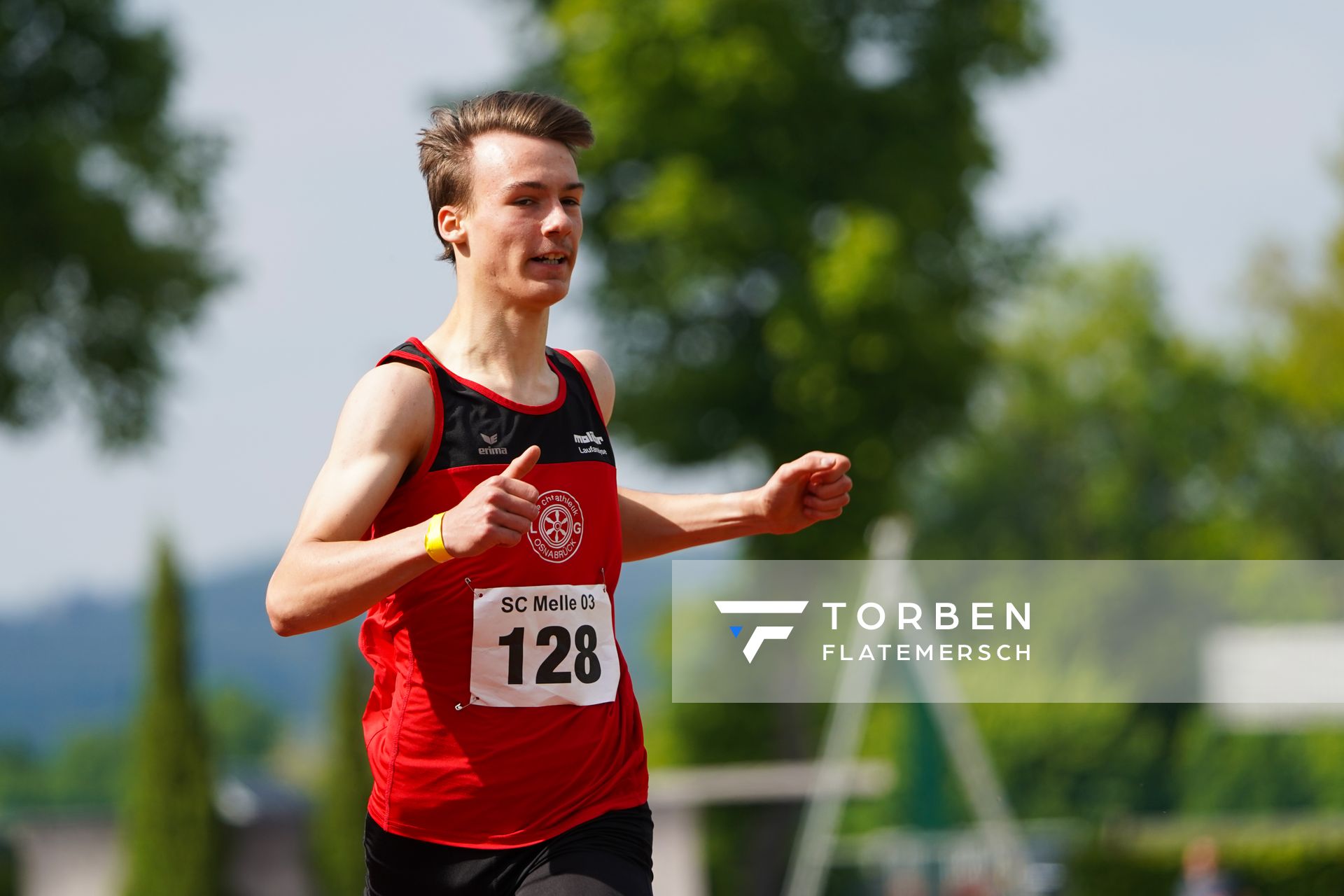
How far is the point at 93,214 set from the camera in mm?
20297

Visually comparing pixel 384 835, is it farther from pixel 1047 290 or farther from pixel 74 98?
pixel 1047 290

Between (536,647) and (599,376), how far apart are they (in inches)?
30.2

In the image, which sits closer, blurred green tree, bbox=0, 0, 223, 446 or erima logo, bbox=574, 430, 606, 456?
erima logo, bbox=574, 430, 606, 456

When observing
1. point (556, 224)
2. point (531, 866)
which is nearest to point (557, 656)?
point (531, 866)

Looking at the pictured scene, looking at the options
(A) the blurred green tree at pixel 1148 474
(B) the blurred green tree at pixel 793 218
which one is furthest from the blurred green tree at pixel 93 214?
(A) the blurred green tree at pixel 1148 474

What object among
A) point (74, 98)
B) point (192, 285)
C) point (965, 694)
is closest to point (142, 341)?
point (192, 285)

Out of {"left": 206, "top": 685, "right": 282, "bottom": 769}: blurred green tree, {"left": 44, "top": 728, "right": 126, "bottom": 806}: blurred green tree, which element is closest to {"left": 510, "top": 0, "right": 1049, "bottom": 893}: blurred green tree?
{"left": 44, "top": 728, "right": 126, "bottom": 806}: blurred green tree

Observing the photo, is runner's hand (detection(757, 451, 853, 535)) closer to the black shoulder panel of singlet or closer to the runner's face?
the black shoulder panel of singlet

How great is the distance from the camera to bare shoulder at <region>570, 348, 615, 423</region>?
3959 mm

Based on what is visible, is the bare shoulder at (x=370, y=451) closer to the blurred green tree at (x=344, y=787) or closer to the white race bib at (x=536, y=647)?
the white race bib at (x=536, y=647)

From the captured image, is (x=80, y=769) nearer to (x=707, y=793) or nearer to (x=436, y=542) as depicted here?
(x=707, y=793)

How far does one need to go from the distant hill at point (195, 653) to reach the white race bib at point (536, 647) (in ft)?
0.80

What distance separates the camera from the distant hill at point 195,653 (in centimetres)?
2119

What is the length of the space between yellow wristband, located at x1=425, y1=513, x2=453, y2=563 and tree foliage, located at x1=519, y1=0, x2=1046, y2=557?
1755cm
